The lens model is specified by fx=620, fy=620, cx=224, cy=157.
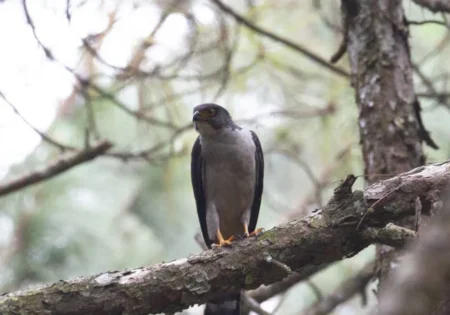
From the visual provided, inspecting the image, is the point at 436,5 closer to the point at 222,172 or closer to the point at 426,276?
the point at 222,172

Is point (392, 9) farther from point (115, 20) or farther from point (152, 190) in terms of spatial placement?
point (152, 190)

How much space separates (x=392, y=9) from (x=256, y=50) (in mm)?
1549

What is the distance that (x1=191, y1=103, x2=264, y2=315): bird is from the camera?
180 inches

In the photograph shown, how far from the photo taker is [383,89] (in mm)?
4305

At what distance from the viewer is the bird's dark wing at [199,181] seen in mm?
4684

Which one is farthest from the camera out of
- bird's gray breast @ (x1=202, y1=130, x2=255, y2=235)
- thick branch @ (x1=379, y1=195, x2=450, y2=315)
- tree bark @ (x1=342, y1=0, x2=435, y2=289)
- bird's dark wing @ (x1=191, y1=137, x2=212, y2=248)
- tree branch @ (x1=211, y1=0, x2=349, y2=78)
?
tree branch @ (x1=211, y1=0, x2=349, y2=78)

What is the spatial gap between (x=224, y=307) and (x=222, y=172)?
108 cm

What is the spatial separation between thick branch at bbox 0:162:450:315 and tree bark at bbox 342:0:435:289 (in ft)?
3.25

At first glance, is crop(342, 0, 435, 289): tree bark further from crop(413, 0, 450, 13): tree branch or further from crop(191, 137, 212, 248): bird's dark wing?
crop(191, 137, 212, 248): bird's dark wing

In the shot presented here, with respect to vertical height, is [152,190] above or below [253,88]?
below

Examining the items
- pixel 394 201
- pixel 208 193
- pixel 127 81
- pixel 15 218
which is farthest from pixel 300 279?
pixel 15 218

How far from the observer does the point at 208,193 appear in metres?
4.68

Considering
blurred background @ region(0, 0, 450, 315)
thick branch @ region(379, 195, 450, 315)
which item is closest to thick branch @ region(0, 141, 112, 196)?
blurred background @ region(0, 0, 450, 315)

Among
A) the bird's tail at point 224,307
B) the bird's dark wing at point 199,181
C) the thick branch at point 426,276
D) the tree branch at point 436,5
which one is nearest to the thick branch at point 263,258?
the bird's tail at point 224,307
